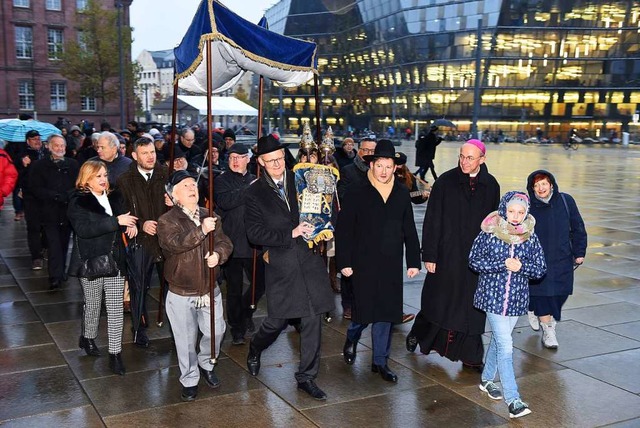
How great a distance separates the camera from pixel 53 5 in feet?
164

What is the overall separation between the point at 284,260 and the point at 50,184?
479 centimetres

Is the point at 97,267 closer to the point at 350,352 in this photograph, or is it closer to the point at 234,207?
the point at 234,207

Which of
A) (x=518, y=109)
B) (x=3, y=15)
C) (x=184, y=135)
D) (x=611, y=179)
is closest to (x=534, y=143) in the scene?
(x=518, y=109)

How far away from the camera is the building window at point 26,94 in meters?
50.1

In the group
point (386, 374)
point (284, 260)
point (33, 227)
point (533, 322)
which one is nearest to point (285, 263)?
point (284, 260)

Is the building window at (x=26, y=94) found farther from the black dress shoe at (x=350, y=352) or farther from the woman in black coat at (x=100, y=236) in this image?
the black dress shoe at (x=350, y=352)

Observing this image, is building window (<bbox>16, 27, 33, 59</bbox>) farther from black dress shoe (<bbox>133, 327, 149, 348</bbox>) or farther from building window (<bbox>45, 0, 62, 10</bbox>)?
black dress shoe (<bbox>133, 327, 149, 348</bbox>)

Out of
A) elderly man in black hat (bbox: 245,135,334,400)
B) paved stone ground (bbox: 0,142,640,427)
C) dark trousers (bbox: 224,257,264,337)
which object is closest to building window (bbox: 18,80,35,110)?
paved stone ground (bbox: 0,142,640,427)

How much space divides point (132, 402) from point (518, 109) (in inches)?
2765

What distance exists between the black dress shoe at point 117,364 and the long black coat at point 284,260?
57.5 inches

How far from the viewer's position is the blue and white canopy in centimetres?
551

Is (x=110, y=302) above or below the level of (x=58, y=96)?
below

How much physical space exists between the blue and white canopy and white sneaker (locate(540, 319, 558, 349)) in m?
3.53

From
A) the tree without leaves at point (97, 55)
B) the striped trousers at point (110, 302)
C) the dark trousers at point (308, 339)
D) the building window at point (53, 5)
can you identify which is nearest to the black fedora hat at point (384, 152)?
the dark trousers at point (308, 339)
